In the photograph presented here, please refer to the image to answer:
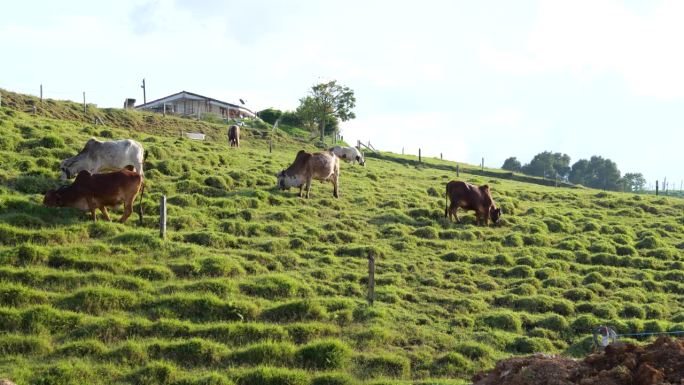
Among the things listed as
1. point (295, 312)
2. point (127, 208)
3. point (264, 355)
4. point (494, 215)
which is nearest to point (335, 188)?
point (494, 215)

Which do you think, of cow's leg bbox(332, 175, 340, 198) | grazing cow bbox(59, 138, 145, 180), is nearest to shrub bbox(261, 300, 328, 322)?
grazing cow bbox(59, 138, 145, 180)

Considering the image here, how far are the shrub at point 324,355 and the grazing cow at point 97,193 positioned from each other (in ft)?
23.6

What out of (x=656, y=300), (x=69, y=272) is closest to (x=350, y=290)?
(x=69, y=272)

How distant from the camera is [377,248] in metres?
17.7

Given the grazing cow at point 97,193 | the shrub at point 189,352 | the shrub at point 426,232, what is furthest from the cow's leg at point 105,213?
the shrub at point 426,232

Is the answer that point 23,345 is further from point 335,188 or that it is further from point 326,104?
point 326,104

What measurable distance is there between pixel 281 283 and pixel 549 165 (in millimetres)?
86738

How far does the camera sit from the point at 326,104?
60500mm

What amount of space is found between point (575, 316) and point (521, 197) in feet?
53.7

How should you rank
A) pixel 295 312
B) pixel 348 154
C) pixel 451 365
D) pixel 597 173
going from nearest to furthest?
pixel 451 365 → pixel 295 312 → pixel 348 154 → pixel 597 173

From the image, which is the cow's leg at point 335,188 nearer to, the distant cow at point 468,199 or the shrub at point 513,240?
the distant cow at point 468,199

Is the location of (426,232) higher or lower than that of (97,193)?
lower

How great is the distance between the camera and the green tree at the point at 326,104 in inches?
2363

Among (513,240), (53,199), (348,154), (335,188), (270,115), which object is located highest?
(270,115)
